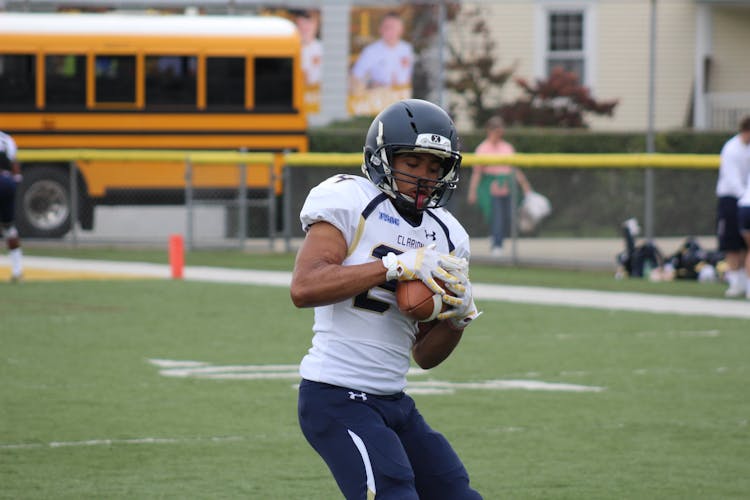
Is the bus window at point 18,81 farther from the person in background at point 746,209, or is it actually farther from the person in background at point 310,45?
the person in background at point 746,209

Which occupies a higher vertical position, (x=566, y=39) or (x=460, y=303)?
(x=566, y=39)

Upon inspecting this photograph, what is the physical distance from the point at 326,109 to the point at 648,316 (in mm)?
14687

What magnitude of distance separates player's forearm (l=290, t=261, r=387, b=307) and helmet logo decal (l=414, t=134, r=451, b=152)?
16.8 inches

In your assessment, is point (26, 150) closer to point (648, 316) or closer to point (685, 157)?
point (685, 157)

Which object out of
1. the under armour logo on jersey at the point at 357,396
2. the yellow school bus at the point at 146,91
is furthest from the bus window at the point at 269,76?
the under armour logo on jersey at the point at 357,396

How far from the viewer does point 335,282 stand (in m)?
4.28

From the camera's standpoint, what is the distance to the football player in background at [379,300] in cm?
430

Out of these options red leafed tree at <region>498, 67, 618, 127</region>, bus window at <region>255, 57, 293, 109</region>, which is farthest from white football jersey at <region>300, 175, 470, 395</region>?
red leafed tree at <region>498, 67, 618, 127</region>

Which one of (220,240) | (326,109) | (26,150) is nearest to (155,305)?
(220,240)

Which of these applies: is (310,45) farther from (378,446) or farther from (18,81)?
(378,446)

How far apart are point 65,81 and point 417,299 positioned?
17.6m

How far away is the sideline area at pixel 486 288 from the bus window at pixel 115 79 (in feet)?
11.7

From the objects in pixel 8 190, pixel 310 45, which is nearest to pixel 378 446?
pixel 8 190

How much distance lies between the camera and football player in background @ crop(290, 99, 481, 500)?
430 cm
